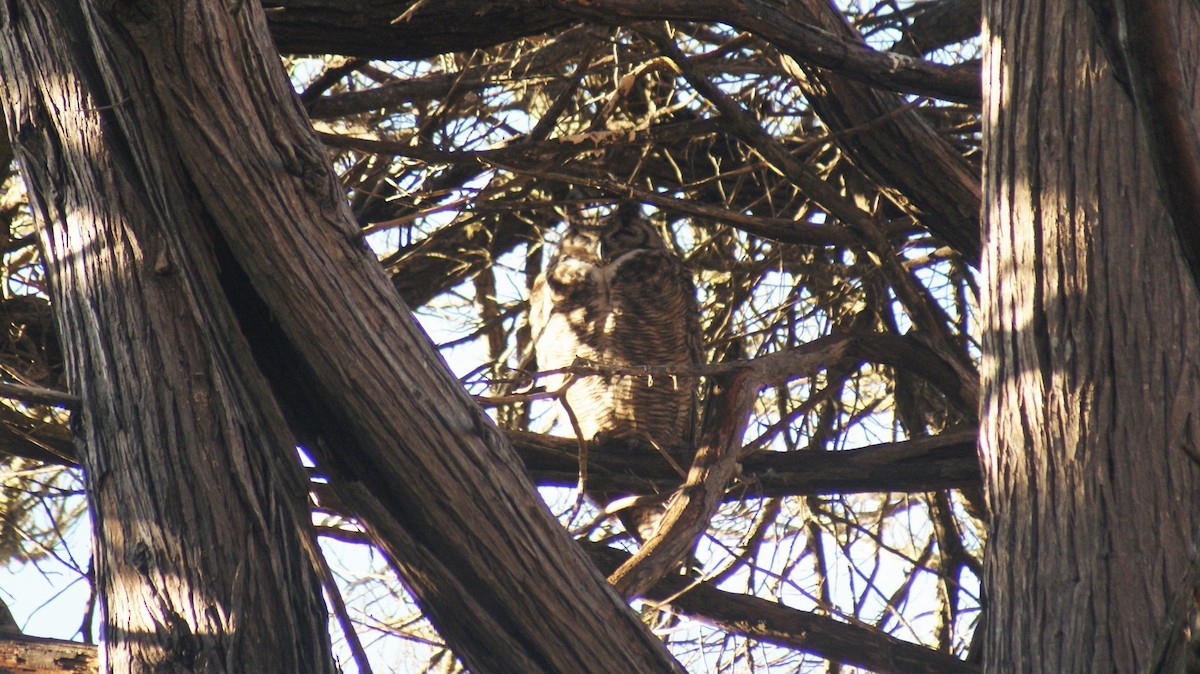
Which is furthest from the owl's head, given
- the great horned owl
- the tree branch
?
the tree branch

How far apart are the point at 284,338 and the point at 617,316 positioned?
9.13 feet

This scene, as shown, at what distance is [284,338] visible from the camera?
1.91 m

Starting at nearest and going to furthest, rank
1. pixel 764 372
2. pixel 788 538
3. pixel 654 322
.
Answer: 1. pixel 764 372
2. pixel 788 538
3. pixel 654 322

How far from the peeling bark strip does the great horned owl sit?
2.62 metres

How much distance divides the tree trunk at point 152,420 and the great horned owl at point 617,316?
8.68 ft

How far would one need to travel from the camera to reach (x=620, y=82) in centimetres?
378

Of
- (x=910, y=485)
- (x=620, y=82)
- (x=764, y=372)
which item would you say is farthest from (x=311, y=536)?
(x=620, y=82)

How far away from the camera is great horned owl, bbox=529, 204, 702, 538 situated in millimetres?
4527

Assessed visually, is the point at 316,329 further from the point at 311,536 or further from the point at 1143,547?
the point at 1143,547

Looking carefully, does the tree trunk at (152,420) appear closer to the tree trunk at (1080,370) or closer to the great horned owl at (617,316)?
the tree trunk at (1080,370)

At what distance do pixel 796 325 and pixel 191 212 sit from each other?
9.03 ft

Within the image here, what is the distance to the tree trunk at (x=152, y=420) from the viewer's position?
1787 mm

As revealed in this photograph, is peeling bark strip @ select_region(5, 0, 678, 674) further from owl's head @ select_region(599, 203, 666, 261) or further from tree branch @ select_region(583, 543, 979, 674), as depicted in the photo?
owl's head @ select_region(599, 203, 666, 261)

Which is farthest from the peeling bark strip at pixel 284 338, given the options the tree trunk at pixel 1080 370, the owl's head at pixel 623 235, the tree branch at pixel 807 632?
the owl's head at pixel 623 235
